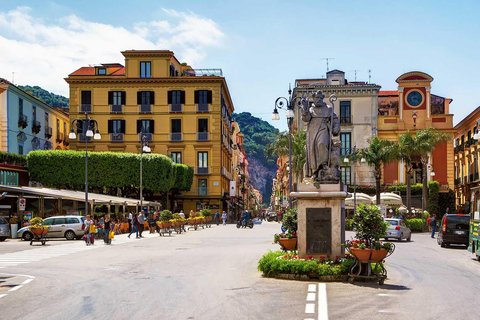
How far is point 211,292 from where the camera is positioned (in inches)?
467

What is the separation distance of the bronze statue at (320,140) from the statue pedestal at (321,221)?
0.56m

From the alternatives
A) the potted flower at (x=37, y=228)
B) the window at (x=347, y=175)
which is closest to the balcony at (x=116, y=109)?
the window at (x=347, y=175)

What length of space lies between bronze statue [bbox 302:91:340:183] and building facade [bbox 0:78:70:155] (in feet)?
138

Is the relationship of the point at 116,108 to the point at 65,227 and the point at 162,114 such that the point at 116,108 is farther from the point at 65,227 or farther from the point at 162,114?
the point at 65,227

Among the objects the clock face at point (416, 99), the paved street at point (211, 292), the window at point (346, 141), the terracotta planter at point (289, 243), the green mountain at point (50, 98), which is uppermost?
the green mountain at point (50, 98)

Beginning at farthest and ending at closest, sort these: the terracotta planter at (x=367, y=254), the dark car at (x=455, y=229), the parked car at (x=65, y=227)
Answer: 1. the parked car at (x=65, y=227)
2. the dark car at (x=455, y=229)
3. the terracotta planter at (x=367, y=254)

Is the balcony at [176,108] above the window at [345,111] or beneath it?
above

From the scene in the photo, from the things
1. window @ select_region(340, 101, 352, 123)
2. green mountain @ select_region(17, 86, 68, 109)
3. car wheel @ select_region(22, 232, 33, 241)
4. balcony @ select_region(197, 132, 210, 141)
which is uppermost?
green mountain @ select_region(17, 86, 68, 109)

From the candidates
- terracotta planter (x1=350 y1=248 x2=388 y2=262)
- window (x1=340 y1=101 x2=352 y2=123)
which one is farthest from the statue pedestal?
window (x1=340 y1=101 x2=352 y2=123)

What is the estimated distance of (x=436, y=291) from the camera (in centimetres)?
1217

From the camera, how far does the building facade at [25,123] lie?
52719mm

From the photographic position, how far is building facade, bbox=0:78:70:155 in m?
52.7

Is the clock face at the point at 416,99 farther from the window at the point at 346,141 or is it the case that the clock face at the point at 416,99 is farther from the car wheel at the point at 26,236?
the car wheel at the point at 26,236

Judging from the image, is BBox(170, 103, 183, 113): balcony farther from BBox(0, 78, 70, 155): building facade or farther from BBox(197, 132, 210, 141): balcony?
BBox(0, 78, 70, 155): building facade
